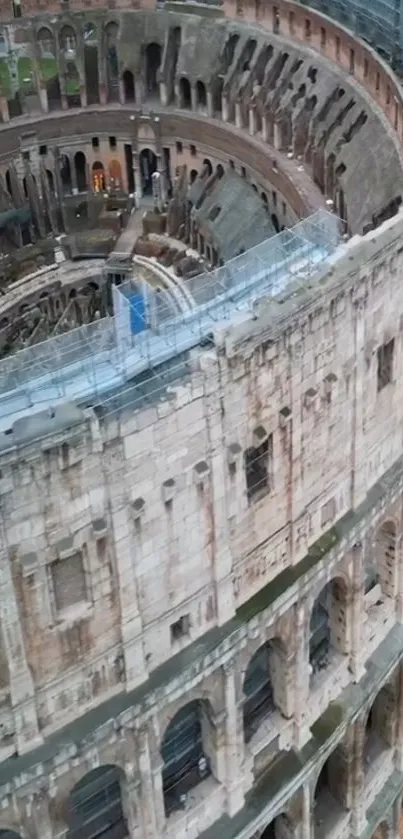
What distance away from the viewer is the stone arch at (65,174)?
6262cm

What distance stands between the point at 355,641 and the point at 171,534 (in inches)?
386

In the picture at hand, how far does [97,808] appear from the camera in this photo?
30109 millimetres

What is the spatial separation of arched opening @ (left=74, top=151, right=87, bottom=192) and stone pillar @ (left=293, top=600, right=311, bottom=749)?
40387 mm

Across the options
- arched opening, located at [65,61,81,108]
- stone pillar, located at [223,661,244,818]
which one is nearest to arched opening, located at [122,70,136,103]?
arched opening, located at [65,61,81,108]

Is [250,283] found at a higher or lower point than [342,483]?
higher

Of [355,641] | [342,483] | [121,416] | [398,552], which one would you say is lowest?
[355,641]

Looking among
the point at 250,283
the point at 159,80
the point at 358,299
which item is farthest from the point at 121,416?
the point at 159,80

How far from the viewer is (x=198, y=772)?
30156 millimetres

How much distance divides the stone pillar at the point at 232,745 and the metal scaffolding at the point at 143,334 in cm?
855

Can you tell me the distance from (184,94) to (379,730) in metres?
38.3

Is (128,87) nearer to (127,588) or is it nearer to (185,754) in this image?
(185,754)

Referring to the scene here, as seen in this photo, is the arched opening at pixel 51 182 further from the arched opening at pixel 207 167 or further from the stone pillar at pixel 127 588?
the stone pillar at pixel 127 588

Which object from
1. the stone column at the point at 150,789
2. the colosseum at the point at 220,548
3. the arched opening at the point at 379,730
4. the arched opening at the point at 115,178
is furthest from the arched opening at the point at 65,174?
the stone column at the point at 150,789

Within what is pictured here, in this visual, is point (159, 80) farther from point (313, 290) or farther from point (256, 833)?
point (256, 833)
